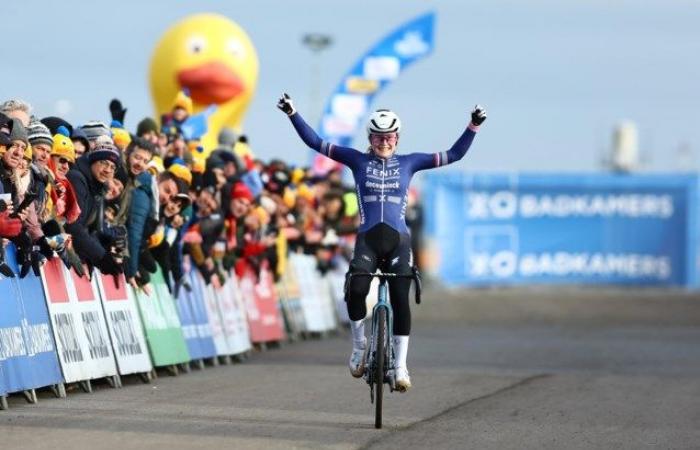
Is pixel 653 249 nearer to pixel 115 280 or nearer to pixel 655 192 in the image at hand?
pixel 655 192

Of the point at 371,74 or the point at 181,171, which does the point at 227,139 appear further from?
the point at 371,74

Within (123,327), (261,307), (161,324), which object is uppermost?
(123,327)

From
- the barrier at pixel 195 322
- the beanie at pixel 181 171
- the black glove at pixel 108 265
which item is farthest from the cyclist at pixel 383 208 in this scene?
the barrier at pixel 195 322

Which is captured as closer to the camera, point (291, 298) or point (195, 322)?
point (195, 322)

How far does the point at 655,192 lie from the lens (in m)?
48.6

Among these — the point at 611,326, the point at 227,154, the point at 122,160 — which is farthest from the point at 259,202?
the point at 611,326

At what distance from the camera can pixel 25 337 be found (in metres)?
13.2

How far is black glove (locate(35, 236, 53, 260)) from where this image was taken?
1337cm

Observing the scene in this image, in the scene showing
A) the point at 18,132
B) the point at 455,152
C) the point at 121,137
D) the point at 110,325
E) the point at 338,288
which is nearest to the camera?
the point at 18,132

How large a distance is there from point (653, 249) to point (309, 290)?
24.0 m

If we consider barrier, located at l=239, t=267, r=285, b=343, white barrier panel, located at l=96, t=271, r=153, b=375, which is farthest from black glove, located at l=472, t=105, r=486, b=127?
barrier, located at l=239, t=267, r=285, b=343

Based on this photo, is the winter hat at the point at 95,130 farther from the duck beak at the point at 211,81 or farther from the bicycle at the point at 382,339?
the duck beak at the point at 211,81

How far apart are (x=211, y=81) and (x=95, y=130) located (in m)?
12.7

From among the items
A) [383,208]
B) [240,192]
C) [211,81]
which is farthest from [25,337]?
[211,81]
